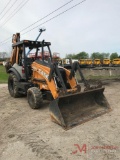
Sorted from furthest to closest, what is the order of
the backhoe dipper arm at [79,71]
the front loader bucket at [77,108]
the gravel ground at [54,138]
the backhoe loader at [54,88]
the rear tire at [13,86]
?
1. the rear tire at [13,86]
2. the backhoe dipper arm at [79,71]
3. the backhoe loader at [54,88]
4. the front loader bucket at [77,108]
5. the gravel ground at [54,138]

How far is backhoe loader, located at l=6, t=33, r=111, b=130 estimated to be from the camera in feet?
18.1

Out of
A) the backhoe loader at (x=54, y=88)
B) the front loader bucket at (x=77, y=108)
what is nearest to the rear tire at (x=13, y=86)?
the backhoe loader at (x=54, y=88)

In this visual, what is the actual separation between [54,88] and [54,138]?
6.40 feet

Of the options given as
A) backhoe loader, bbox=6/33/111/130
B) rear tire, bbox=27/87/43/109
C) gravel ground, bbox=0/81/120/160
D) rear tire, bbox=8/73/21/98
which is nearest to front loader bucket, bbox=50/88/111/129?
backhoe loader, bbox=6/33/111/130

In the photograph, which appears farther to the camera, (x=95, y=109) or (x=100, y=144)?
(x=95, y=109)

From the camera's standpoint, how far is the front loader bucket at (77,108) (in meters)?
5.30

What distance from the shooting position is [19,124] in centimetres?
557

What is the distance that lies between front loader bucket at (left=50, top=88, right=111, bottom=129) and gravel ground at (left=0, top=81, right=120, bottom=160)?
0.56 feet

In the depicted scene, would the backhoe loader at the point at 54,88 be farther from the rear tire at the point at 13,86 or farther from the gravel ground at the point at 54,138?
the gravel ground at the point at 54,138

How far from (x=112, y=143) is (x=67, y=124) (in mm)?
1310

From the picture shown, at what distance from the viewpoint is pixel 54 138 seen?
14.9 ft

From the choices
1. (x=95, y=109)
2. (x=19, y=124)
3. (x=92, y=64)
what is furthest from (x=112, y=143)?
(x=92, y=64)

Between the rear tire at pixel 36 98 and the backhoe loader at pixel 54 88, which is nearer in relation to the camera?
the backhoe loader at pixel 54 88

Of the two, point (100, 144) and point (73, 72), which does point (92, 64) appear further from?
point (100, 144)
